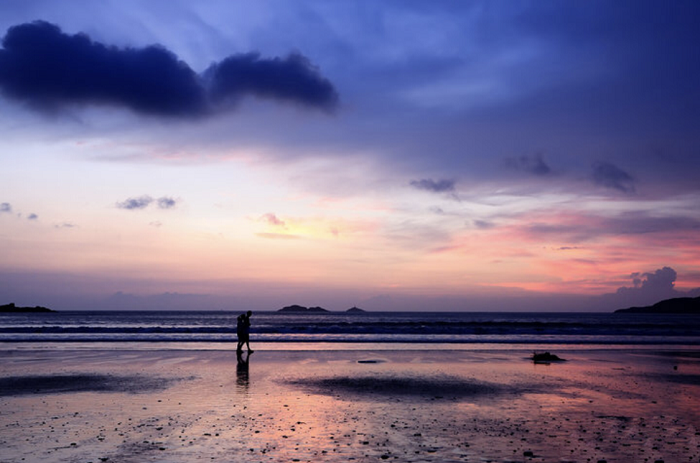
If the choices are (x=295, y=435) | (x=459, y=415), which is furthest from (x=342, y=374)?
(x=295, y=435)

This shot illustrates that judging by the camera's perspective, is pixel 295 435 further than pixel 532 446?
Yes

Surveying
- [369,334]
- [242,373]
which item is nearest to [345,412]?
[242,373]

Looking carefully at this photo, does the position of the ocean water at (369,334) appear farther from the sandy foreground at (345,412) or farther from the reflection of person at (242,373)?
the sandy foreground at (345,412)

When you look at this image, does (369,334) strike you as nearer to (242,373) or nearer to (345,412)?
(242,373)

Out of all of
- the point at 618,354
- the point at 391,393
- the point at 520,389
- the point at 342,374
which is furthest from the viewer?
the point at 618,354

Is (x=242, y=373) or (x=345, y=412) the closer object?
(x=345, y=412)

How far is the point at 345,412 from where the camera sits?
1221cm

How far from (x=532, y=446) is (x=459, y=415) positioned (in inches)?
114

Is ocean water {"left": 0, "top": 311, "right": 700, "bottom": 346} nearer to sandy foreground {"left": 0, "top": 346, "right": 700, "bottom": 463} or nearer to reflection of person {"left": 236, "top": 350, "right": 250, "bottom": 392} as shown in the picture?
reflection of person {"left": 236, "top": 350, "right": 250, "bottom": 392}

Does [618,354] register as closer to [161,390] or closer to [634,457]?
[634,457]

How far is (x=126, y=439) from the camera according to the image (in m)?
9.66

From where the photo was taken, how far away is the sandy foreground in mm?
8914

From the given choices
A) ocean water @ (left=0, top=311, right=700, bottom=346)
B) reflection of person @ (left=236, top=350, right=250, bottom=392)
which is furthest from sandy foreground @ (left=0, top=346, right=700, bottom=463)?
ocean water @ (left=0, top=311, right=700, bottom=346)

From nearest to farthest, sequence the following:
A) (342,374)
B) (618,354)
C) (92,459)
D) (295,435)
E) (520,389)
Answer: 1. (92,459)
2. (295,435)
3. (520,389)
4. (342,374)
5. (618,354)
